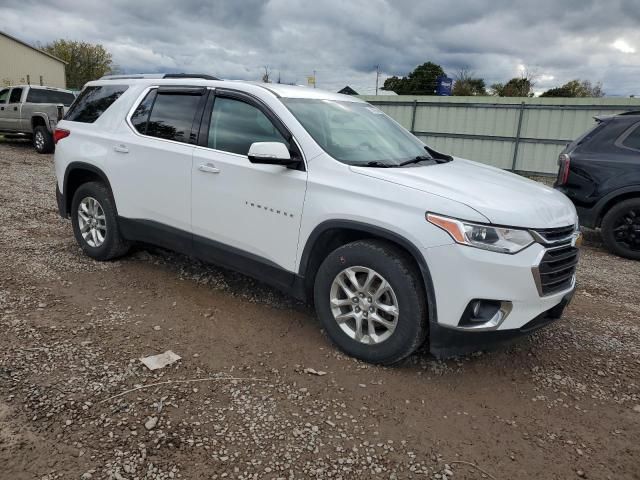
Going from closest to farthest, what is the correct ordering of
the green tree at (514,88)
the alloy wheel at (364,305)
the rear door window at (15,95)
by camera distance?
1. the alloy wheel at (364,305)
2. the rear door window at (15,95)
3. the green tree at (514,88)

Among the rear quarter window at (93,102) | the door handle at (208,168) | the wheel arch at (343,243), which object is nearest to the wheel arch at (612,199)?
the wheel arch at (343,243)

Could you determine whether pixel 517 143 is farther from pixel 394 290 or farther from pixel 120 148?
pixel 394 290

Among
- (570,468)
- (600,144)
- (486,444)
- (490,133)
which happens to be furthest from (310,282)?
(490,133)

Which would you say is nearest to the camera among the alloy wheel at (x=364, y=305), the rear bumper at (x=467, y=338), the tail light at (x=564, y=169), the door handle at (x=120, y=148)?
the rear bumper at (x=467, y=338)

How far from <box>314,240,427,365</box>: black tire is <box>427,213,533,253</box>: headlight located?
359 millimetres

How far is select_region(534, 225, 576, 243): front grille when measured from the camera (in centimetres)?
297

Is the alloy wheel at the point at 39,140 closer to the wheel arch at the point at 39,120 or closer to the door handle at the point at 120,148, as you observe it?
the wheel arch at the point at 39,120

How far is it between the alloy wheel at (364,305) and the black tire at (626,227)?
470cm

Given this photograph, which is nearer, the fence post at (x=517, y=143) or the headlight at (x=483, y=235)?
the headlight at (x=483, y=235)

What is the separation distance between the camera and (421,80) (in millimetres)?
54844

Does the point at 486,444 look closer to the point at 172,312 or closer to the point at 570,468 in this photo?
the point at 570,468

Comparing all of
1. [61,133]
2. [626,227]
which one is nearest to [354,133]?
[61,133]

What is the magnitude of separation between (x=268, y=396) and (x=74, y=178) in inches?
137

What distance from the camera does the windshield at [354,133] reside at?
3580mm
